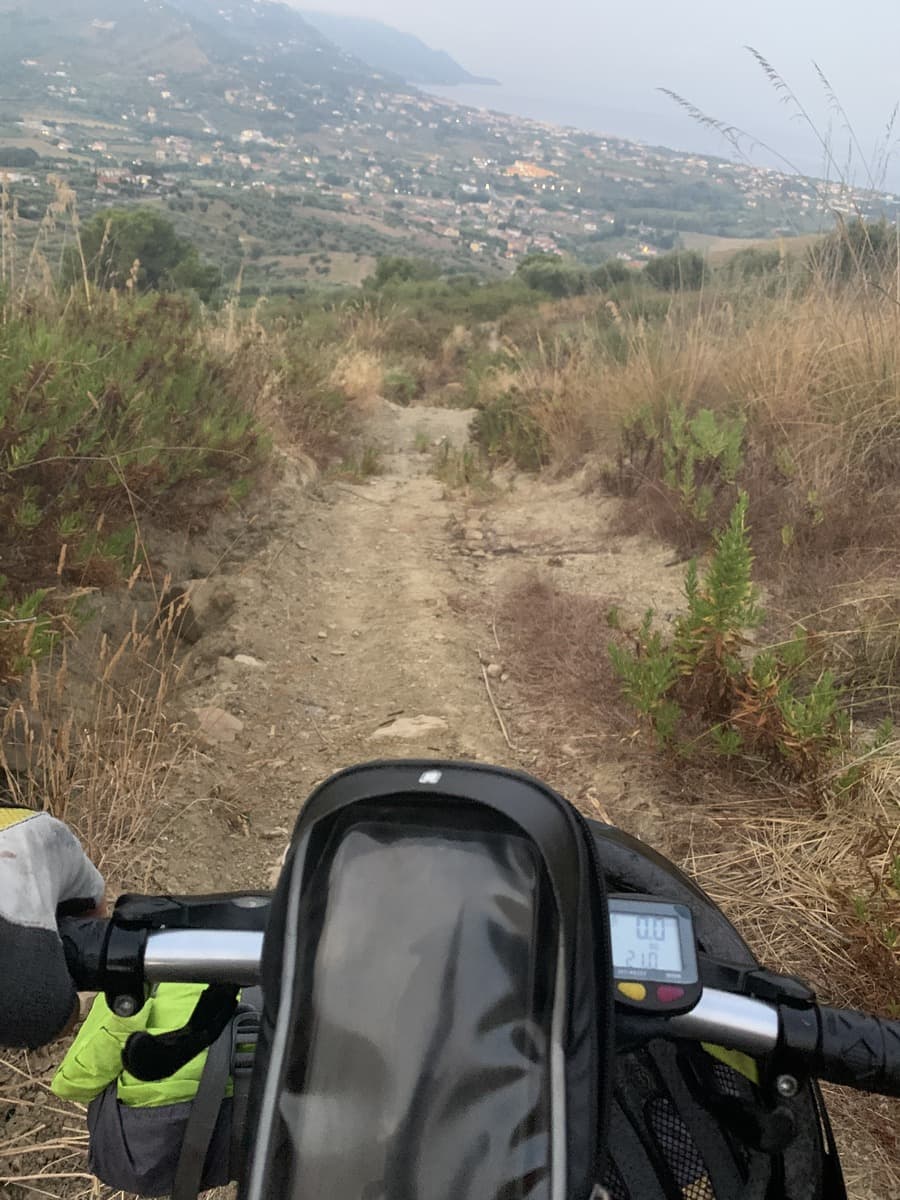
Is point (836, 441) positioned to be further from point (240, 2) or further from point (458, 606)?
point (240, 2)

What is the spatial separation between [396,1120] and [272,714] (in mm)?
2733

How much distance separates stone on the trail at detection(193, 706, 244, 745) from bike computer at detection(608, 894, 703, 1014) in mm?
2427

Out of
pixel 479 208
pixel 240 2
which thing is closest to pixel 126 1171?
pixel 479 208

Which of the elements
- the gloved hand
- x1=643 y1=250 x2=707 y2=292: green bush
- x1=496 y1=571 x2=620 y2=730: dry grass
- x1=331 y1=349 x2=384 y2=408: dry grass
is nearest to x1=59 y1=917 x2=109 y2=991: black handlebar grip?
the gloved hand

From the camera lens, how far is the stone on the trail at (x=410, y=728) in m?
3.18

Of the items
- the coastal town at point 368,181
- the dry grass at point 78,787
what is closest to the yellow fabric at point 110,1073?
the dry grass at point 78,787

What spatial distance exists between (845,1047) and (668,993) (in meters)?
0.19

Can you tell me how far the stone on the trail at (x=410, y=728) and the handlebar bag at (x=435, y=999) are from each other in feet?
7.83

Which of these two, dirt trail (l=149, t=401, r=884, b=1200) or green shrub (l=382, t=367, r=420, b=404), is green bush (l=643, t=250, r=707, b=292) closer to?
green shrub (l=382, t=367, r=420, b=404)

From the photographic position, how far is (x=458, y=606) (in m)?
4.21

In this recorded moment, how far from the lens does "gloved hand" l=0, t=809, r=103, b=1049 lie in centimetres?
86

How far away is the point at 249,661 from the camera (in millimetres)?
3654

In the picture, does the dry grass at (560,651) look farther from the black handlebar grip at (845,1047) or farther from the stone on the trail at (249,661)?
the black handlebar grip at (845,1047)

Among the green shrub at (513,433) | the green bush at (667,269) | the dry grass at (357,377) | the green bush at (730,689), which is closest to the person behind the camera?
the green bush at (730,689)
